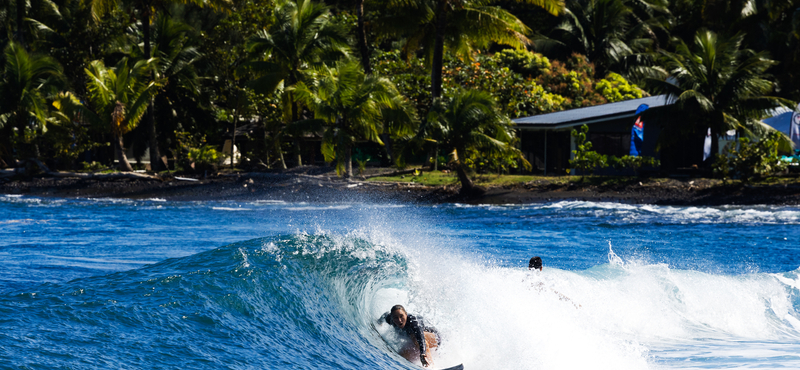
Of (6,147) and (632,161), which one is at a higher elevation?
(6,147)

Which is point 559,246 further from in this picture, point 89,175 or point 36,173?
point 36,173

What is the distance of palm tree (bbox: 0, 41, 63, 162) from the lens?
28.3 m

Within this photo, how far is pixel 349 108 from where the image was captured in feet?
81.2

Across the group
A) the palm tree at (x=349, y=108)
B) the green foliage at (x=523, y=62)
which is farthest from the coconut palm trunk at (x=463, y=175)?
the green foliage at (x=523, y=62)

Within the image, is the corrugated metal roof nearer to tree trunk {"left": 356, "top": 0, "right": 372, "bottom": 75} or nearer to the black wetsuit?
tree trunk {"left": 356, "top": 0, "right": 372, "bottom": 75}

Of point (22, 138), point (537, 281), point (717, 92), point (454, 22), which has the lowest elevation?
point (537, 281)

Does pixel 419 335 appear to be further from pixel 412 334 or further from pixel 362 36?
pixel 362 36

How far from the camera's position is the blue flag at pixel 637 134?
82.8 ft

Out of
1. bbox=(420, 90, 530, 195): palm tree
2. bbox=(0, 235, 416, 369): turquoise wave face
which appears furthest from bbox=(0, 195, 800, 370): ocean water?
bbox=(420, 90, 530, 195): palm tree

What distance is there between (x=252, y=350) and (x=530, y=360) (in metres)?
2.78

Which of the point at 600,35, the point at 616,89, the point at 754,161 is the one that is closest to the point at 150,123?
the point at 616,89

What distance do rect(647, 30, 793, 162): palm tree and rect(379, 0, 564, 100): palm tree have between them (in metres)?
5.21

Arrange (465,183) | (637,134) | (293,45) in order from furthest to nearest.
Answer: (293,45) < (637,134) < (465,183)

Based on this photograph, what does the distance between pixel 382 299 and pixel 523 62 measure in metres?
28.9
